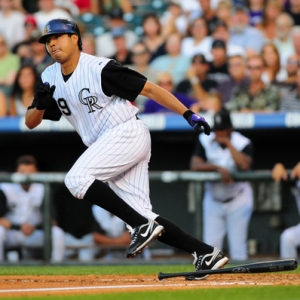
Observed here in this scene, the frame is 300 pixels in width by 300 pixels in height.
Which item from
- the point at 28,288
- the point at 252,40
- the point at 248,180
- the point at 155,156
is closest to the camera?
the point at 28,288

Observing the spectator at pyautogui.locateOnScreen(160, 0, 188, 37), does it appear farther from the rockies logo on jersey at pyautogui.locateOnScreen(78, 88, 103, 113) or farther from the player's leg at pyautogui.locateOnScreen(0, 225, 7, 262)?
the rockies logo on jersey at pyautogui.locateOnScreen(78, 88, 103, 113)

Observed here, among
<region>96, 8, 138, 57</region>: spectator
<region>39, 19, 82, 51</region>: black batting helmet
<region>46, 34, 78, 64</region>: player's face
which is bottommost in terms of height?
<region>46, 34, 78, 64</region>: player's face

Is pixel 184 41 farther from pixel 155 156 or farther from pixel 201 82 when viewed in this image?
pixel 155 156

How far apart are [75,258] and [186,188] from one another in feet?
4.13

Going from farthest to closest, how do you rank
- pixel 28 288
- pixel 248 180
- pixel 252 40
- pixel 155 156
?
pixel 252 40 → pixel 155 156 → pixel 248 180 → pixel 28 288

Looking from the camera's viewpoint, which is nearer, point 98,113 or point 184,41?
point 98,113

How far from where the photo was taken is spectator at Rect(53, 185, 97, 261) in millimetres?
7152

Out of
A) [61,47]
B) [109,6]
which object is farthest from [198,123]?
[109,6]

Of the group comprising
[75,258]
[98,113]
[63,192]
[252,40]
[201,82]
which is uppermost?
[252,40]

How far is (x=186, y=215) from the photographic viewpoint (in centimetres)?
718

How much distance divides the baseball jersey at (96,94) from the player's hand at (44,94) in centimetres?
10

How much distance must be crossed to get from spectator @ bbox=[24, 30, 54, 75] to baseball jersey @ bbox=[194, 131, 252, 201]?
2.90 meters

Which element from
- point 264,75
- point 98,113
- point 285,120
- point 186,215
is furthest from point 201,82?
point 98,113

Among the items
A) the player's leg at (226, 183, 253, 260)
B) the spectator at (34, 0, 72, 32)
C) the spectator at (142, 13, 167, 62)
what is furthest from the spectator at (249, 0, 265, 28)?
the player's leg at (226, 183, 253, 260)
